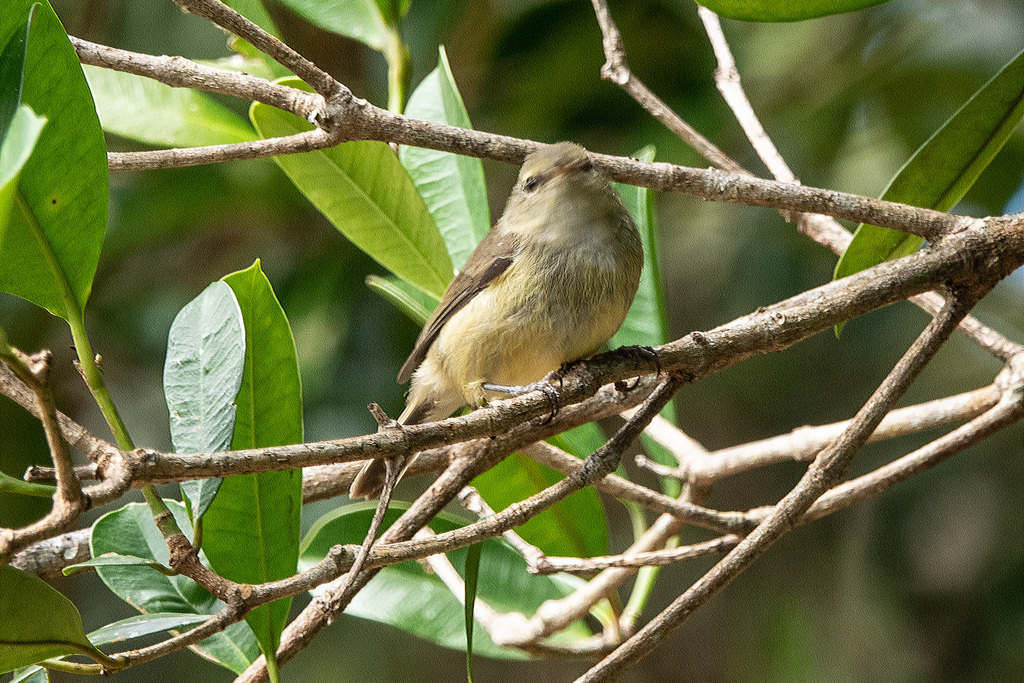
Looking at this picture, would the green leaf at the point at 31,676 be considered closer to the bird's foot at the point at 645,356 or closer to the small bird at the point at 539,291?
the small bird at the point at 539,291

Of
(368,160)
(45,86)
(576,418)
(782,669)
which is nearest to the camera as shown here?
(45,86)

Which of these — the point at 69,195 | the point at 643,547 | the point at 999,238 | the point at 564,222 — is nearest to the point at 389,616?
the point at 643,547

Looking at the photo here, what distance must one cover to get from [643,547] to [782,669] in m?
1.60

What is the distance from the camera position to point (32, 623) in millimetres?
962

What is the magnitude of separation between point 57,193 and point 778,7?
3.62 feet

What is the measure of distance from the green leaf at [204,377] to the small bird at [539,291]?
0.55 m

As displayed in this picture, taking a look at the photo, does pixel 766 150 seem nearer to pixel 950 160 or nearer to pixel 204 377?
pixel 950 160

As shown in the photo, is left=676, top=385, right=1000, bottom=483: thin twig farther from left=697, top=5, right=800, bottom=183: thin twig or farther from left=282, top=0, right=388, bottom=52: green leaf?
left=282, top=0, right=388, bottom=52: green leaf

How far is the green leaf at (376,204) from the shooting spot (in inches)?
70.1

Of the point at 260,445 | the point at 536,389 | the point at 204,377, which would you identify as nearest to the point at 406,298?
the point at 536,389

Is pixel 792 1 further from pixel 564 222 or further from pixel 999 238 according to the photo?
pixel 564 222

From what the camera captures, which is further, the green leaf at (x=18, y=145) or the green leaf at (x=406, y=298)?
the green leaf at (x=406, y=298)

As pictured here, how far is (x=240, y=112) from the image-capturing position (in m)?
3.22

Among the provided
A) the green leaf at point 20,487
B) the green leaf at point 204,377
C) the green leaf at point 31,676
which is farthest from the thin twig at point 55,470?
the green leaf at point 31,676
